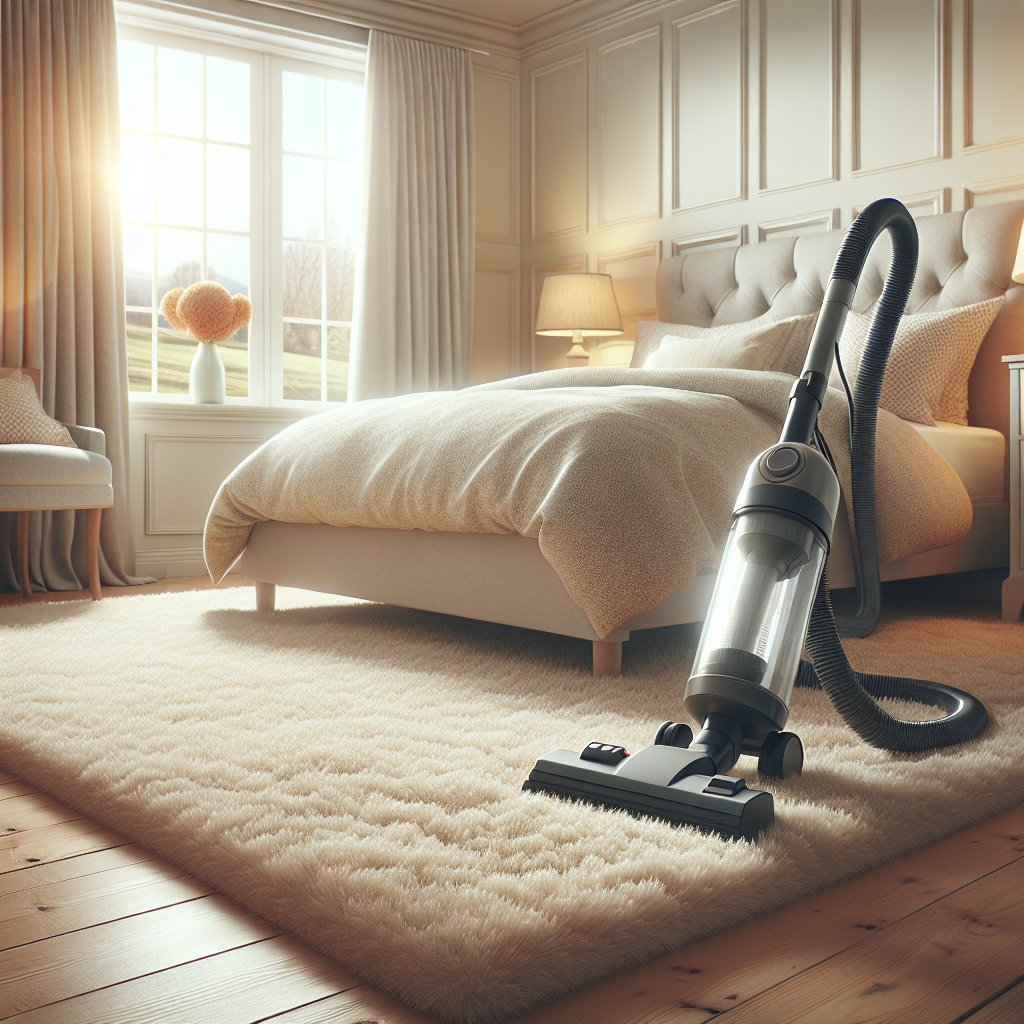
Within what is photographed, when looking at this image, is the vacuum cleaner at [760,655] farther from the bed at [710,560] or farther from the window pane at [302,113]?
the window pane at [302,113]

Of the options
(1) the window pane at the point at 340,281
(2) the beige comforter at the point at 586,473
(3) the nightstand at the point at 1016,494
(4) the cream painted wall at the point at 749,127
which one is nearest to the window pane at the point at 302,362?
(1) the window pane at the point at 340,281

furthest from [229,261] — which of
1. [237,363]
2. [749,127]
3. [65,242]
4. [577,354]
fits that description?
[749,127]

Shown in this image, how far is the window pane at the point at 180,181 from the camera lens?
176 inches

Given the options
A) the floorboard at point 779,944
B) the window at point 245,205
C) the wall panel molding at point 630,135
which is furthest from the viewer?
the wall panel molding at point 630,135

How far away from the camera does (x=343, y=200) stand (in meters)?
4.92

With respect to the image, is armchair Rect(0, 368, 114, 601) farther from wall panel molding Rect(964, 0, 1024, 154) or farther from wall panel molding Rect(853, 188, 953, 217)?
wall panel molding Rect(964, 0, 1024, 154)

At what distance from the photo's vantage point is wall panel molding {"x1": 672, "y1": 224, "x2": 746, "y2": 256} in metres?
4.30

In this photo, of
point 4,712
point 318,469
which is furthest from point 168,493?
point 4,712

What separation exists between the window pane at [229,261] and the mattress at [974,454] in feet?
10.0

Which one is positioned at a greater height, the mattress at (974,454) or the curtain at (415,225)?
the curtain at (415,225)

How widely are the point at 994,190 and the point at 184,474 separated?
329 centimetres

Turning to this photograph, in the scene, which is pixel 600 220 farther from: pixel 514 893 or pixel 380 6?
pixel 514 893

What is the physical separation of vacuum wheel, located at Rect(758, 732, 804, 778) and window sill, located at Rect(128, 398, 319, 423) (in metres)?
3.48

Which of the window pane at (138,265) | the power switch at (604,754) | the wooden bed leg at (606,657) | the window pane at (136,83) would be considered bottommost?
the wooden bed leg at (606,657)
